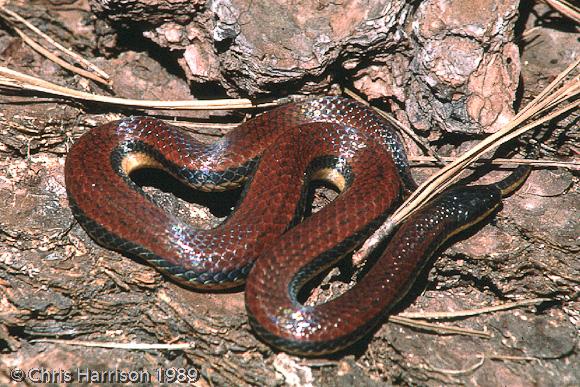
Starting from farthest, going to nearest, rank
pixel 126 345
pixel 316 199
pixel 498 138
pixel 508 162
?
pixel 316 199 < pixel 508 162 < pixel 498 138 < pixel 126 345

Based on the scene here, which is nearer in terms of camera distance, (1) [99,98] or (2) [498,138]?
(2) [498,138]

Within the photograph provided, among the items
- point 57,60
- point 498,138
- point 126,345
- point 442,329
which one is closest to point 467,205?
point 498,138

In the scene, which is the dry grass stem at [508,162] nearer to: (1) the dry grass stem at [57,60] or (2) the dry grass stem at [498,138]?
(2) the dry grass stem at [498,138]

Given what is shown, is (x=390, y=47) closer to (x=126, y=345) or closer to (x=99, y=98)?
(x=99, y=98)

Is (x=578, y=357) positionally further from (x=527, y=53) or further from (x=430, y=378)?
(x=527, y=53)

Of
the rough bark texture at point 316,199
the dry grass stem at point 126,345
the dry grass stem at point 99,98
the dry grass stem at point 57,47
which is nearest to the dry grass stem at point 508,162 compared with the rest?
the rough bark texture at point 316,199

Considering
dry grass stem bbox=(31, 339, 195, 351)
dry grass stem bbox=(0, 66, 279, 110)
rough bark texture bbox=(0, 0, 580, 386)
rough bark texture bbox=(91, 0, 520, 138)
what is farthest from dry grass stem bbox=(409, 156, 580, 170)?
dry grass stem bbox=(31, 339, 195, 351)

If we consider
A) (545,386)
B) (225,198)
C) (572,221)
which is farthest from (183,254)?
(572,221)
